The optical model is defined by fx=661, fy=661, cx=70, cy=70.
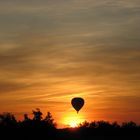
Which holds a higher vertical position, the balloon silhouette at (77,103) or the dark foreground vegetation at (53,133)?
the balloon silhouette at (77,103)

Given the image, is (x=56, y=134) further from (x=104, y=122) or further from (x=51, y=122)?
(x=104, y=122)

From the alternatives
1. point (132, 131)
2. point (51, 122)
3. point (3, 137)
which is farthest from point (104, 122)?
point (3, 137)

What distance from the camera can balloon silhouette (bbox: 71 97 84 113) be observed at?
82.8 m

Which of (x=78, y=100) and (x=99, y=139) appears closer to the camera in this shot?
(x=99, y=139)

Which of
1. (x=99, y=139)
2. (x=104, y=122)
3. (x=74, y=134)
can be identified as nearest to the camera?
(x=99, y=139)

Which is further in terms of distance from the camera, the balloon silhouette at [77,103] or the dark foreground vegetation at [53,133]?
the balloon silhouette at [77,103]

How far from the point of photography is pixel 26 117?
8462 centimetres

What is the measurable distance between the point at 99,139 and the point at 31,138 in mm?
7171

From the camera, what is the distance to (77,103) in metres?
83.4

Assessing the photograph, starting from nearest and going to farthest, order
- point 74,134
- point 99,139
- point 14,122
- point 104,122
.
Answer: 1. point 99,139
2. point 74,134
3. point 14,122
4. point 104,122

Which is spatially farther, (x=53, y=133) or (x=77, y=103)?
(x=77, y=103)

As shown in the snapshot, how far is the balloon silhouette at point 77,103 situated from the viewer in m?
82.8

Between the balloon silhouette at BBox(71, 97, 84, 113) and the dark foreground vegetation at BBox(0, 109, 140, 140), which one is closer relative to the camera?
the dark foreground vegetation at BBox(0, 109, 140, 140)

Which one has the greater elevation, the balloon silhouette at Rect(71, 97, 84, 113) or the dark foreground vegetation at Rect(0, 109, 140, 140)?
the balloon silhouette at Rect(71, 97, 84, 113)
